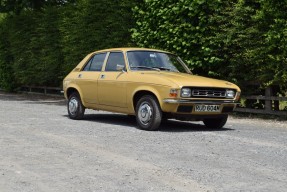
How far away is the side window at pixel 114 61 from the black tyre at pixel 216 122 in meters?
2.17

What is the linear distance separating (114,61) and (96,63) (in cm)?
71

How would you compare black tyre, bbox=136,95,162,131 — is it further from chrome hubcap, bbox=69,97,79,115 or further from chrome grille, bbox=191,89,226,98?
chrome hubcap, bbox=69,97,79,115

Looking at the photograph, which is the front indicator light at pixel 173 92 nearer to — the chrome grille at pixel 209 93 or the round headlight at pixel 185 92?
the round headlight at pixel 185 92

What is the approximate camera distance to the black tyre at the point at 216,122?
10231 millimetres

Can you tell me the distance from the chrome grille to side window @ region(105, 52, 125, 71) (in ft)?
6.27

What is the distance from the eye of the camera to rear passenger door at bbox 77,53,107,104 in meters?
11.0

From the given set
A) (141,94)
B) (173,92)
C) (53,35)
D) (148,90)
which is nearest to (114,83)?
(141,94)

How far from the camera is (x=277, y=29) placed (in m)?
11.7

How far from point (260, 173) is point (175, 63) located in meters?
5.25

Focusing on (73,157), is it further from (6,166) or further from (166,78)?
(166,78)

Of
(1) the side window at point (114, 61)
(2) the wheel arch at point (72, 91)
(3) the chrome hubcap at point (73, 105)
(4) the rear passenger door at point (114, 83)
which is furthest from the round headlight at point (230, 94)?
(3) the chrome hubcap at point (73, 105)

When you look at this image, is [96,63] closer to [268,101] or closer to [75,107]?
[75,107]

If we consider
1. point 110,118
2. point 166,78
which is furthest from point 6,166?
point 110,118

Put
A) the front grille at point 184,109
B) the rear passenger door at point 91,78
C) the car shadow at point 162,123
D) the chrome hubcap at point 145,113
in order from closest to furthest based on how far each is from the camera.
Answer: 1. the front grille at point 184,109
2. the chrome hubcap at point 145,113
3. the car shadow at point 162,123
4. the rear passenger door at point 91,78
